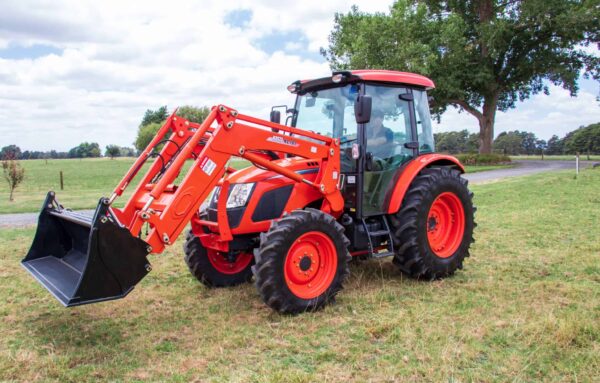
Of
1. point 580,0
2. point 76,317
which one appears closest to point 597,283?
point 76,317

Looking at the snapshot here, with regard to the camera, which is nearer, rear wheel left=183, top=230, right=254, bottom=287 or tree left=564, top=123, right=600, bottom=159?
rear wheel left=183, top=230, right=254, bottom=287

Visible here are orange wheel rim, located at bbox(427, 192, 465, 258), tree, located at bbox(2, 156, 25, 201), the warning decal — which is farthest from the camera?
tree, located at bbox(2, 156, 25, 201)

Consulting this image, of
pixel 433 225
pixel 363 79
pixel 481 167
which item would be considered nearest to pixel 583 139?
pixel 481 167

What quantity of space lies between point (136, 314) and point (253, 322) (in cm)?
127

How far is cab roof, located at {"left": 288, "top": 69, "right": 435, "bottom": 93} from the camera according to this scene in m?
5.78

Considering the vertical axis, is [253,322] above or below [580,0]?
below

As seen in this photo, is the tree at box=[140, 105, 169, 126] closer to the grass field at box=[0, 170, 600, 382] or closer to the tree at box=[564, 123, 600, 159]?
the tree at box=[564, 123, 600, 159]

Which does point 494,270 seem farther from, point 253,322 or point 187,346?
point 187,346

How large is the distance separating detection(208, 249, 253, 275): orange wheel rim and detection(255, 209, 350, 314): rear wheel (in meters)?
1.25

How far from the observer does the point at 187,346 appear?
4.29 metres

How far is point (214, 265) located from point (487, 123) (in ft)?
99.4

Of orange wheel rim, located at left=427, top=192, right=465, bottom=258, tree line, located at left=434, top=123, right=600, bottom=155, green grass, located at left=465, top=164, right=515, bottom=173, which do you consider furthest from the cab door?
tree line, located at left=434, top=123, right=600, bottom=155

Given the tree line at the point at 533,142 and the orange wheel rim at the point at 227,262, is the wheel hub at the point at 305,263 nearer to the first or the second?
the orange wheel rim at the point at 227,262

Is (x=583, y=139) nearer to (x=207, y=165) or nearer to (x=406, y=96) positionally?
(x=406, y=96)
